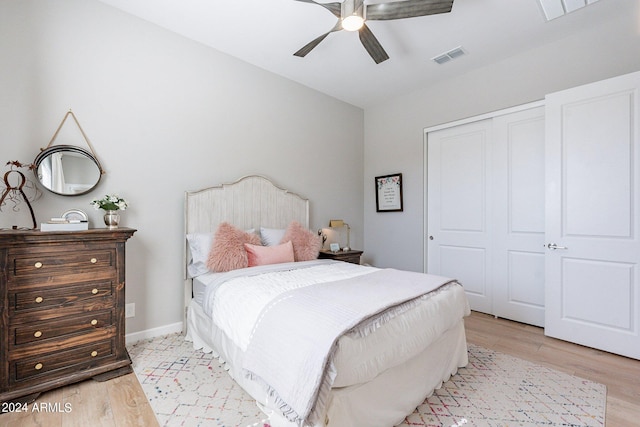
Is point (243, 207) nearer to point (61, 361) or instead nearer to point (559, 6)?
point (61, 361)

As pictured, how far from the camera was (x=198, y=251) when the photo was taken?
8.80ft

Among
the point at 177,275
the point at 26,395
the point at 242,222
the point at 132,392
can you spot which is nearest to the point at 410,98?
the point at 242,222

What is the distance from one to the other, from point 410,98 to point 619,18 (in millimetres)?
2074

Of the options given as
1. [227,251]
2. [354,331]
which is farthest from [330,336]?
[227,251]

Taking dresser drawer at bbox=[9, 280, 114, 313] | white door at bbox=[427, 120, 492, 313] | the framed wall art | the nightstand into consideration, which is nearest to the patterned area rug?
dresser drawer at bbox=[9, 280, 114, 313]

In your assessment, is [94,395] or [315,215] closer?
[94,395]

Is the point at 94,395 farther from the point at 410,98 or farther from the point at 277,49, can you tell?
the point at 410,98

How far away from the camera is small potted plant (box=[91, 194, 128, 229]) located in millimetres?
2270

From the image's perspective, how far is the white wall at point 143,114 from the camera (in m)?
2.16

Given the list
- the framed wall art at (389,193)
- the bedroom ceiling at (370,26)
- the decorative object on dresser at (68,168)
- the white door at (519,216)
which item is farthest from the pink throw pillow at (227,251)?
the white door at (519,216)

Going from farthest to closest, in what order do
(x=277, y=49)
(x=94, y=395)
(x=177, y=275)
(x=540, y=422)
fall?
1. (x=277, y=49)
2. (x=177, y=275)
3. (x=94, y=395)
4. (x=540, y=422)

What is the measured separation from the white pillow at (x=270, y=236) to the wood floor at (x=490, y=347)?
156 cm

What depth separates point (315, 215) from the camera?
13.3 feet

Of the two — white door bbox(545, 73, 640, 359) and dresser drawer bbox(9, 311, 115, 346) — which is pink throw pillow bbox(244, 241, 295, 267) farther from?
white door bbox(545, 73, 640, 359)
